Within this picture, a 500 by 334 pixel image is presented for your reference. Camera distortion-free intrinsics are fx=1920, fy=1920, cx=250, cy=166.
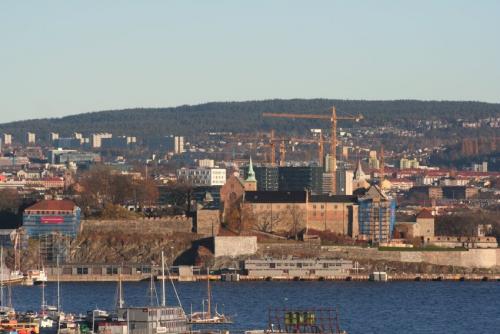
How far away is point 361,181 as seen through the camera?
13062cm

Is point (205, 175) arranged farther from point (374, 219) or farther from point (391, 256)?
point (391, 256)

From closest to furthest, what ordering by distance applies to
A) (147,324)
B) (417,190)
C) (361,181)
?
(147,324), (361,181), (417,190)

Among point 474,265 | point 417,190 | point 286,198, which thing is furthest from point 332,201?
point 417,190

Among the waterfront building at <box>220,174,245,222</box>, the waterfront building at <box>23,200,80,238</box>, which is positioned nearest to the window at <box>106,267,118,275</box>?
the waterfront building at <box>23,200,80,238</box>

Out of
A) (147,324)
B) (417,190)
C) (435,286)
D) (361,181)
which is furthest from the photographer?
(417,190)

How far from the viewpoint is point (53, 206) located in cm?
9625

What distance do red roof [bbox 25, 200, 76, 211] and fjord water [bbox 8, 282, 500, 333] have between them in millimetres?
10083

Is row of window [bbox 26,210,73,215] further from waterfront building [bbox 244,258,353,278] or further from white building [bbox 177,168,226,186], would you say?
white building [bbox 177,168,226,186]

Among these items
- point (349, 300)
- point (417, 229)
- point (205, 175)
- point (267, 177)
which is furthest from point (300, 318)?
point (205, 175)

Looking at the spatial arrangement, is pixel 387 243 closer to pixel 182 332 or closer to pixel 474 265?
pixel 474 265

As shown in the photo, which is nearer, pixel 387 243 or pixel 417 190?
pixel 387 243

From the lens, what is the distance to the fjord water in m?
63.9

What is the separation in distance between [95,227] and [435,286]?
62.5 feet

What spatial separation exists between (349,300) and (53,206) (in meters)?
25.7
